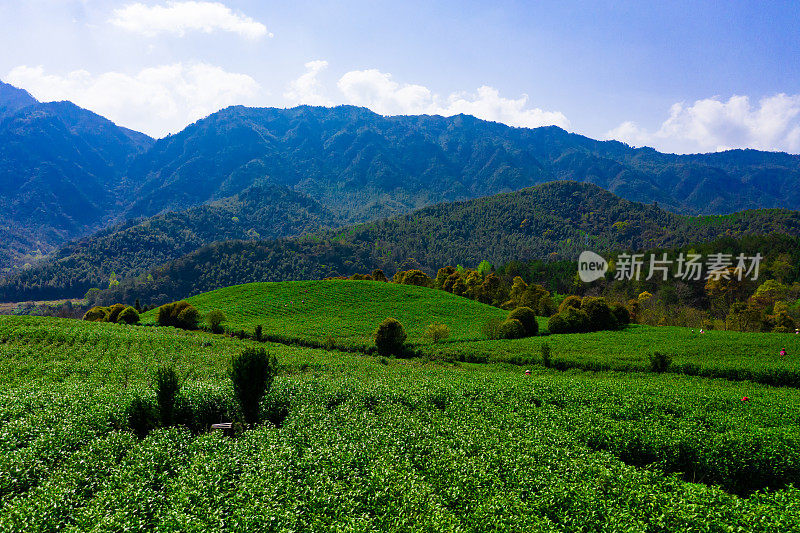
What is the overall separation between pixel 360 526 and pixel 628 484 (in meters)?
8.42

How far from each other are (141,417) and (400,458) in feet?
41.0

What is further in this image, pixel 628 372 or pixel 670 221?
pixel 670 221

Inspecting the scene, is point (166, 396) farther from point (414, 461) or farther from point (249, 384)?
point (414, 461)

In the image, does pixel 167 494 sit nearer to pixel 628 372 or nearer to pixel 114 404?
pixel 114 404

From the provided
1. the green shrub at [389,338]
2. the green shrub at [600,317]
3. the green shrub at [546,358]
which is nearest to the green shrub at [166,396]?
the green shrub at [389,338]

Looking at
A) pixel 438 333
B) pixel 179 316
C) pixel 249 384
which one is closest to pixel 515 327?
pixel 438 333

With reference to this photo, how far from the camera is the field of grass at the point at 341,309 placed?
53219 mm

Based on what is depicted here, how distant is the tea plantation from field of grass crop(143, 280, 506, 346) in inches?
986

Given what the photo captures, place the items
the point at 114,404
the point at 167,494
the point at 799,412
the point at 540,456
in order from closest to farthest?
the point at 167,494 → the point at 540,456 → the point at 114,404 → the point at 799,412

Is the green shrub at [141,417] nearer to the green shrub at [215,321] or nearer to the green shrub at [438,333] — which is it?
the green shrub at [438,333]

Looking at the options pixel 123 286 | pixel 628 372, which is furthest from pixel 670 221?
pixel 123 286

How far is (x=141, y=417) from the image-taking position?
17.7 metres

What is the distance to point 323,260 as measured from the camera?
183875 millimetres

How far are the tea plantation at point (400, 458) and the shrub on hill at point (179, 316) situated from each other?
1056 inches
